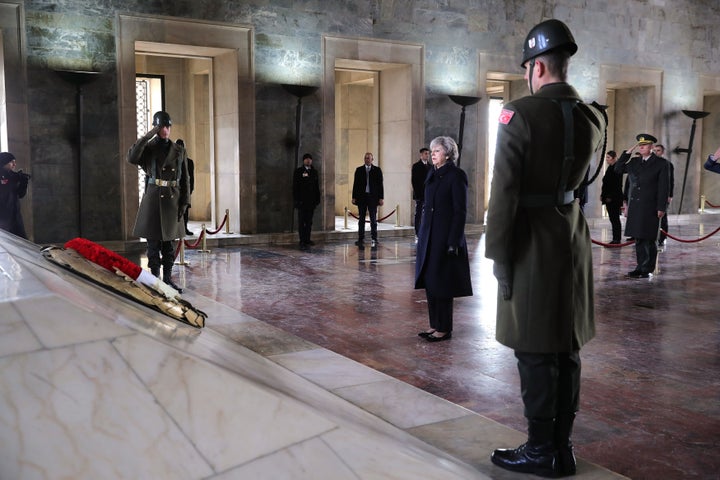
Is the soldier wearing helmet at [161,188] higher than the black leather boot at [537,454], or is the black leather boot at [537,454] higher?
the soldier wearing helmet at [161,188]

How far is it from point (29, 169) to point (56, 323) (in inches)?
439

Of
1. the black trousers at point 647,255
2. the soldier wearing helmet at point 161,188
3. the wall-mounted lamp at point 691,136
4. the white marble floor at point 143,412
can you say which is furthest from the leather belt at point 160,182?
the wall-mounted lamp at point 691,136

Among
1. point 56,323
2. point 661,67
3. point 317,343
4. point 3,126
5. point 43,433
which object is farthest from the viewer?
point 661,67

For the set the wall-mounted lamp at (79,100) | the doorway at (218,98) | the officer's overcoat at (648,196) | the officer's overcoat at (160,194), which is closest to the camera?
the officer's overcoat at (160,194)

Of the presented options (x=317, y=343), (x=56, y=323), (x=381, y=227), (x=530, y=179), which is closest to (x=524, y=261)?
(x=530, y=179)

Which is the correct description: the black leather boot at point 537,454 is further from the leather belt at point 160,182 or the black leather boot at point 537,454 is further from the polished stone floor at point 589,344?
the leather belt at point 160,182

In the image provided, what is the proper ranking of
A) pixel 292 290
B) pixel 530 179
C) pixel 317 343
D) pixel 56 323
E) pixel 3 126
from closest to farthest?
Answer: pixel 56 323, pixel 530 179, pixel 317 343, pixel 292 290, pixel 3 126

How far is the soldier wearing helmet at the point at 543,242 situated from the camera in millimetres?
3494

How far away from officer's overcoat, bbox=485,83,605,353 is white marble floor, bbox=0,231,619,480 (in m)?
0.76

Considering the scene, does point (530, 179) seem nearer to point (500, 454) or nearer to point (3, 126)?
point (500, 454)

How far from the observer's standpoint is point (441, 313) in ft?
21.2

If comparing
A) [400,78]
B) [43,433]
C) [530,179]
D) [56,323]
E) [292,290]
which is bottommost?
[292,290]

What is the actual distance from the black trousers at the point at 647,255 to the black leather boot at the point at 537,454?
7.36 metres

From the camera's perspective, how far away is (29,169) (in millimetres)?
12695
